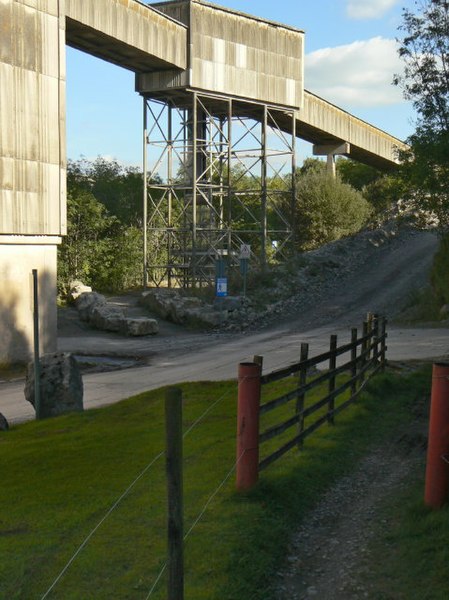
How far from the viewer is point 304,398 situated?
1360cm

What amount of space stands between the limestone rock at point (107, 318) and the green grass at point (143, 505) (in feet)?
63.6

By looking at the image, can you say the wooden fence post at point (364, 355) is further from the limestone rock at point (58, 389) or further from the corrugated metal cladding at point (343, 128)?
the corrugated metal cladding at point (343, 128)

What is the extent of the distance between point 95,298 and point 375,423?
84.2 feet

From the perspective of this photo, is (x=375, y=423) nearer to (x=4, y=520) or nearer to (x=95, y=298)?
(x=4, y=520)

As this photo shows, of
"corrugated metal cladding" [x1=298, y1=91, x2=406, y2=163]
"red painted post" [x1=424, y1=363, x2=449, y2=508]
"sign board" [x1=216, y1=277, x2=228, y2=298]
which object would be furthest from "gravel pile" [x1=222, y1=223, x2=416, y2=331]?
"red painted post" [x1=424, y1=363, x2=449, y2=508]

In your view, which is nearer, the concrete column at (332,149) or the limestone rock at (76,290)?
the limestone rock at (76,290)

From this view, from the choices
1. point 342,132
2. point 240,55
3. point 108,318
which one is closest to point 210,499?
point 108,318

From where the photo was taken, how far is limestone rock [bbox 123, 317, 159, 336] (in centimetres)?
3259

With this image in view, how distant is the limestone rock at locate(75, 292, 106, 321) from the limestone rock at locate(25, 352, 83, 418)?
18124 mm

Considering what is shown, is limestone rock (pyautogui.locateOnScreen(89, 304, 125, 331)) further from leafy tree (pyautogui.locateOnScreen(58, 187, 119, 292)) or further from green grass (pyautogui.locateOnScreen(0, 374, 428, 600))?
green grass (pyautogui.locateOnScreen(0, 374, 428, 600))

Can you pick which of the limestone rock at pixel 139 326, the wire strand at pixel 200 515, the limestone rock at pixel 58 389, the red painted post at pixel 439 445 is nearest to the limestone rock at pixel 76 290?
the limestone rock at pixel 139 326

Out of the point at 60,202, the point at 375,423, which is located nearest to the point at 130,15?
the point at 60,202

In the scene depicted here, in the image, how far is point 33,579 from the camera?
21.9 feet

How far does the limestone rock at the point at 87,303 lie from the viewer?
3552 centimetres
